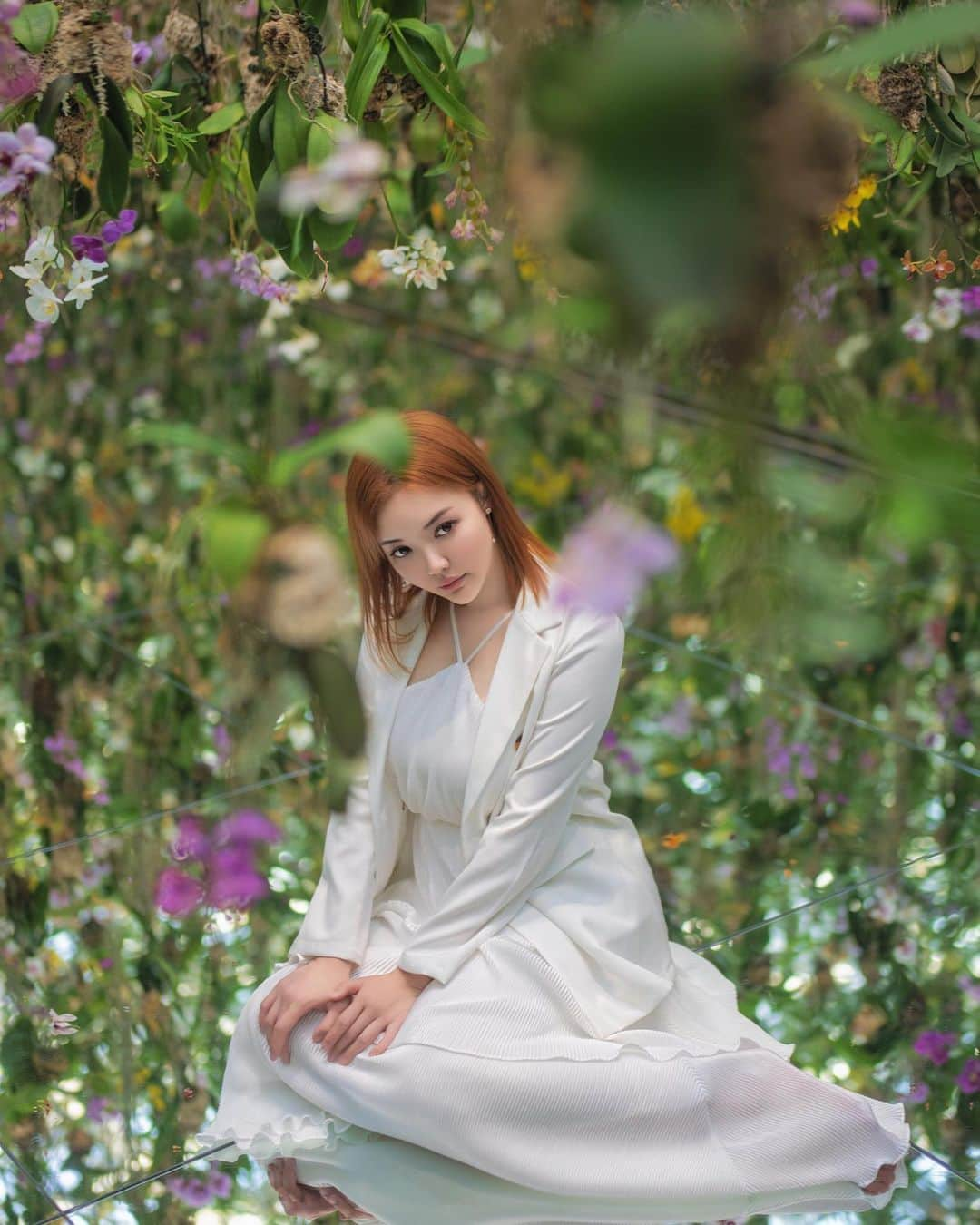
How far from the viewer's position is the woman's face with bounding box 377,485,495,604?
151 cm

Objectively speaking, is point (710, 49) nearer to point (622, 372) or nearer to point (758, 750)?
point (622, 372)

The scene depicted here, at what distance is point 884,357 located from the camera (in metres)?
3.46

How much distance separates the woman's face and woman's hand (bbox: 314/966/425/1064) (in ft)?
1.35

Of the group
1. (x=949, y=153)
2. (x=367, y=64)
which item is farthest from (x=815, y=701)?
(x=367, y=64)

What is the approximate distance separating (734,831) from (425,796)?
692 mm

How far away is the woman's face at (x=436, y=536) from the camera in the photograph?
1511 mm

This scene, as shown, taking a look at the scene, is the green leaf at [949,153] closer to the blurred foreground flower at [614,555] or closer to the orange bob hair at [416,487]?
the orange bob hair at [416,487]

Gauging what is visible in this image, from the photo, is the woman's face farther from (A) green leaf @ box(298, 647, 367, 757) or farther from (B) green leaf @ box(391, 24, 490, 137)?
(A) green leaf @ box(298, 647, 367, 757)

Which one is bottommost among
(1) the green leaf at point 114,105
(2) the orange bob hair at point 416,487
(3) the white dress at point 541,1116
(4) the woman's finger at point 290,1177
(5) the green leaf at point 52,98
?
(4) the woman's finger at point 290,1177

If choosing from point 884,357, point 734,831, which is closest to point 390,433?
point 734,831

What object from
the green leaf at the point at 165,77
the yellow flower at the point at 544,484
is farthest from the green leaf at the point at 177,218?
the yellow flower at the point at 544,484

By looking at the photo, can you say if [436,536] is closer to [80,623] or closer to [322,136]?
[322,136]

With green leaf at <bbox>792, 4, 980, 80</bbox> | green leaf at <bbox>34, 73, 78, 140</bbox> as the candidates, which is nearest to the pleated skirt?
green leaf at <bbox>34, 73, 78, 140</bbox>

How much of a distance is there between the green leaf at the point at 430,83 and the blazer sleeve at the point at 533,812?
2.24 ft
